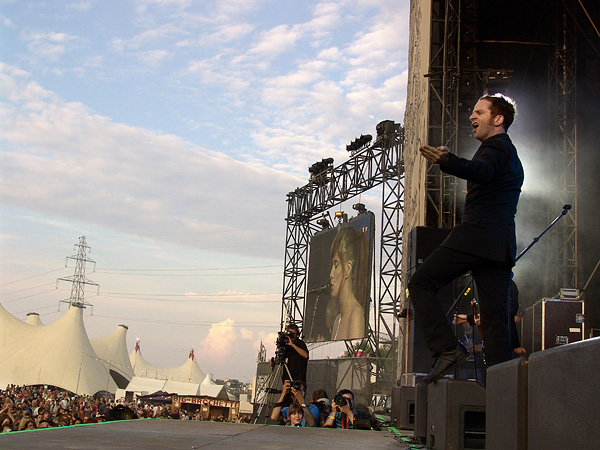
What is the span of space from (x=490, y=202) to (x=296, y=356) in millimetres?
5303

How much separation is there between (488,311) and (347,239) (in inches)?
729

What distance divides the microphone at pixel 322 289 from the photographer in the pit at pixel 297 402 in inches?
574

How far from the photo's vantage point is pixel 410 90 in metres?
16.6

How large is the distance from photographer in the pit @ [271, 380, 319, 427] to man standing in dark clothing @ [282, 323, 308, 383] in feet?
0.87

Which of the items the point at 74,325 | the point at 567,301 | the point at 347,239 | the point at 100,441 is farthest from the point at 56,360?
the point at 100,441

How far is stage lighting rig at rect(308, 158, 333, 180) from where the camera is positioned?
77.2 ft

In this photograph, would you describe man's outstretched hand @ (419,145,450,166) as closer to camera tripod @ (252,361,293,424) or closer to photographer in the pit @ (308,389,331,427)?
photographer in the pit @ (308,389,331,427)

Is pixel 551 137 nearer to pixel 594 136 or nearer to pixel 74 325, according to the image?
pixel 594 136

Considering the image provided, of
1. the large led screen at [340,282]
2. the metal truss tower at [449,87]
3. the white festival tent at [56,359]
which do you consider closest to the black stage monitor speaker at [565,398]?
the metal truss tower at [449,87]

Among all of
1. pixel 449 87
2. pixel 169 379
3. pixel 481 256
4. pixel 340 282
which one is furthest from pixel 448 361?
pixel 169 379

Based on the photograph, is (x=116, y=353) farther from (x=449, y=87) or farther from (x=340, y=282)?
(x=449, y=87)

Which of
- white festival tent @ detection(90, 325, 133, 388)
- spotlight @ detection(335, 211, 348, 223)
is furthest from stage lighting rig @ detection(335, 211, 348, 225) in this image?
white festival tent @ detection(90, 325, 133, 388)

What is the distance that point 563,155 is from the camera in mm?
12383

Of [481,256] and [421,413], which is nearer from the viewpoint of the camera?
[481,256]
